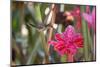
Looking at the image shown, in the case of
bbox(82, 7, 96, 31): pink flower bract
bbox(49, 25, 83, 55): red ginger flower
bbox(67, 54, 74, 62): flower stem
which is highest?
bbox(82, 7, 96, 31): pink flower bract

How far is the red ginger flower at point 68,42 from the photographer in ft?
6.44

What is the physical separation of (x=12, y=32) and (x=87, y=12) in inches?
33.0

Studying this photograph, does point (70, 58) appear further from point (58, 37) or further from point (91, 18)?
point (91, 18)

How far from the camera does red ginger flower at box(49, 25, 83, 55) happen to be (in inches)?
77.2

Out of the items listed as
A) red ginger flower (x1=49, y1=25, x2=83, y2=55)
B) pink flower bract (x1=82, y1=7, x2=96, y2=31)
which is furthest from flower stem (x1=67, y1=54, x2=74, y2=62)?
pink flower bract (x1=82, y1=7, x2=96, y2=31)

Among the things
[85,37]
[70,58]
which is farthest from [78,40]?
[70,58]

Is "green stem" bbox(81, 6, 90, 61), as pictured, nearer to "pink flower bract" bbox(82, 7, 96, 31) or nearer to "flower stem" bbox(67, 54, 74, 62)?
"pink flower bract" bbox(82, 7, 96, 31)

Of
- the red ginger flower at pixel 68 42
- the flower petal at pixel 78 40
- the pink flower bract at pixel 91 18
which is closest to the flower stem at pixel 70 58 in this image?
the red ginger flower at pixel 68 42

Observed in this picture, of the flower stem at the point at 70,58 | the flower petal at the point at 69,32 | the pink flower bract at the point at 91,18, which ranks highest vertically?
the pink flower bract at the point at 91,18

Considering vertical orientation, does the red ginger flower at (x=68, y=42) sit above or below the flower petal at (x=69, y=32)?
below

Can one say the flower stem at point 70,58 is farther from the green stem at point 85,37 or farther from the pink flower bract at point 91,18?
the pink flower bract at point 91,18

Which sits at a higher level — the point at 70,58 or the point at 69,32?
the point at 69,32

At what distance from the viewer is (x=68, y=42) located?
200cm

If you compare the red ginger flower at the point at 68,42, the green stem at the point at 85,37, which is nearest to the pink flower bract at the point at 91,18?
the green stem at the point at 85,37
